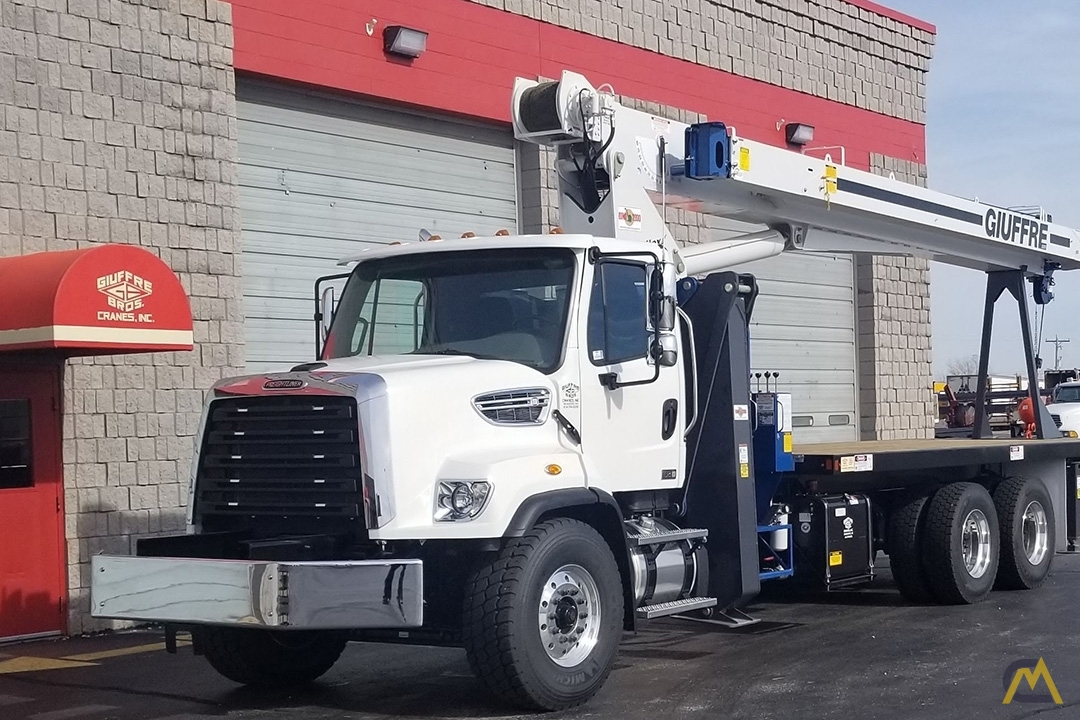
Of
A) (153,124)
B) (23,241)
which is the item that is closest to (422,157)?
(153,124)

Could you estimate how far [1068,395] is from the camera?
3194 centimetres

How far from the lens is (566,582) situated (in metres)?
8.35

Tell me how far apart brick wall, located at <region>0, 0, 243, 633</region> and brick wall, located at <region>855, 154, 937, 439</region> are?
485 inches

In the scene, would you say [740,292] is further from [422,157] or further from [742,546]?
[422,157]

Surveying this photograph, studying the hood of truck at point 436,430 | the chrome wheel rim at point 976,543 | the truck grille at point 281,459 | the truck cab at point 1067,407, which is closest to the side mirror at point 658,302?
the hood of truck at point 436,430

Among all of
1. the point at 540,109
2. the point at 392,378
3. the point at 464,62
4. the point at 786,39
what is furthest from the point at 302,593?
the point at 786,39

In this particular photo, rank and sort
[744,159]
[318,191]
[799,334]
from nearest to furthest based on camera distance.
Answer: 1. [744,159]
2. [318,191]
3. [799,334]

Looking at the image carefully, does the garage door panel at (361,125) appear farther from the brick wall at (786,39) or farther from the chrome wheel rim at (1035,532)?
the chrome wheel rim at (1035,532)

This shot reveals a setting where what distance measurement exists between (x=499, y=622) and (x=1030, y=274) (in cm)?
1027

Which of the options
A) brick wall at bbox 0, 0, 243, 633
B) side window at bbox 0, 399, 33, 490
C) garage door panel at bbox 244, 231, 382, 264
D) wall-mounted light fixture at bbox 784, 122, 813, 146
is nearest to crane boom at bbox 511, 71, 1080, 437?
brick wall at bbox 0, 0, 243, 633

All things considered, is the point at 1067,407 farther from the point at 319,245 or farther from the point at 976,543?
the point at 319,245

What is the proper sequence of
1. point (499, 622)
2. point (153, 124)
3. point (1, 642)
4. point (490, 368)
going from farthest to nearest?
point (153, 124), point (1, 642), point (490, 368), point (499, 622)

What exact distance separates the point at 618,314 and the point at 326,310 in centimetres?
217

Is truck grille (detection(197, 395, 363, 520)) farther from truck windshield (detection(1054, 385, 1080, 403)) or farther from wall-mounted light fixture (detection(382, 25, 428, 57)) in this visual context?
truck windshield (detection(1054, 385, 1080, 403))
